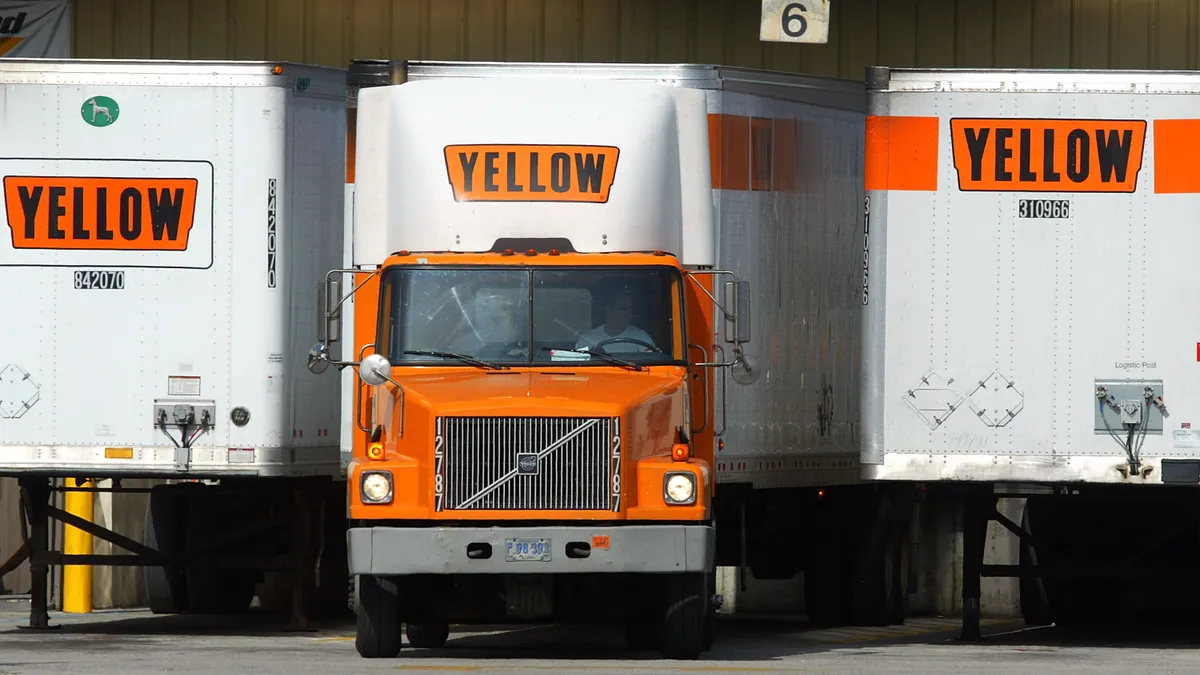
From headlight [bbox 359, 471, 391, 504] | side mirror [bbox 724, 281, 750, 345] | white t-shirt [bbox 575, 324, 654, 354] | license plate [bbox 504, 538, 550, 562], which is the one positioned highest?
side mirror [bbox 724, 281, 750, 345]

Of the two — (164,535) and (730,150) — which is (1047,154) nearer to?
(730,150)

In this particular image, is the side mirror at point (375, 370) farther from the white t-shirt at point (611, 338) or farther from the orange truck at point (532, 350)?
the white t-shirt at point (611, 338)

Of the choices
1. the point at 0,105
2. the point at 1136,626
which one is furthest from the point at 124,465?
the point at 1136,626

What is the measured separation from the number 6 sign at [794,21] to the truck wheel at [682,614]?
867cm

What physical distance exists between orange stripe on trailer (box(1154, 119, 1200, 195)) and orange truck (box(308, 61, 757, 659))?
10.7 ft

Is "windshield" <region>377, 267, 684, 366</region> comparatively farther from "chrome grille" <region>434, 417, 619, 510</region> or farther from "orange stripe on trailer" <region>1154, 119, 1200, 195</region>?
"orange stripe on trailer" <region>1154, 119, 1200, 195</region>

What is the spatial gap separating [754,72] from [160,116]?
4437mm

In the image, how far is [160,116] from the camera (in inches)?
611

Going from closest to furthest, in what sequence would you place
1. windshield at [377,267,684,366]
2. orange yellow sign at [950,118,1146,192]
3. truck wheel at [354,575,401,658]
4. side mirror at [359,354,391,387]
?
side mirror at [359,354,391,387]
truck wheel at [354,575,401,658]
windshield at [377,267,684,366]
orange yellow sign at [950,118,1146,192]

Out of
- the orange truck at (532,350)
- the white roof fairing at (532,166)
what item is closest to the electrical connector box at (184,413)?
the orange truck at (532,350)

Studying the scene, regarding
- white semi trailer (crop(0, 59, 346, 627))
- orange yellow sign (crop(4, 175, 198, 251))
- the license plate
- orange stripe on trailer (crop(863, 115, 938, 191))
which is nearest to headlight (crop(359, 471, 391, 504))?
the license plate

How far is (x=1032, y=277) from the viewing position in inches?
593

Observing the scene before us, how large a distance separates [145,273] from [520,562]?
458 cm

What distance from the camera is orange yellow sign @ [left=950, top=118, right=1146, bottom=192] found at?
1505cm
